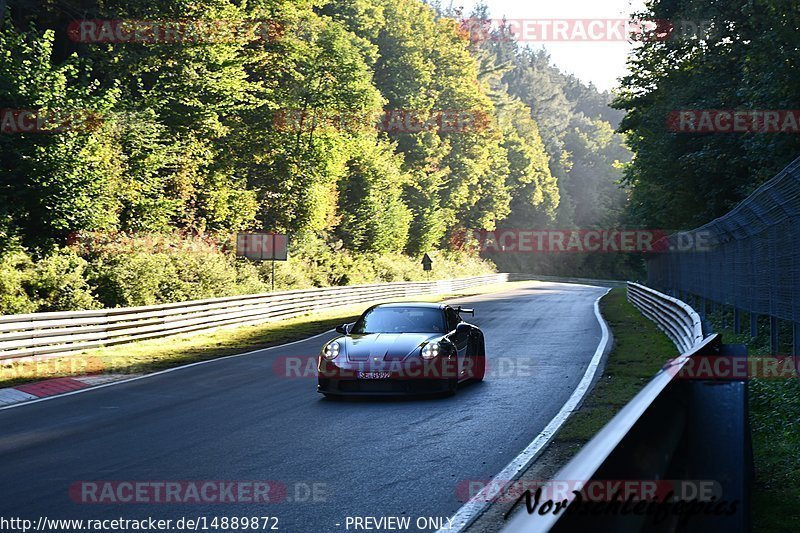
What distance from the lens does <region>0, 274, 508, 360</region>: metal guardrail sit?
1634cm

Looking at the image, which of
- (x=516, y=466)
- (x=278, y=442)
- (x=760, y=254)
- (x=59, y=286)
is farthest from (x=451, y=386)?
(x=59, y=286)

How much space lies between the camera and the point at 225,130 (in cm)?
3575

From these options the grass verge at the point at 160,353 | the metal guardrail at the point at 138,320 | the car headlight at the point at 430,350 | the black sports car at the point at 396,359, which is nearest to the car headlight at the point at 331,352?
the black sports car at the point at 396,359

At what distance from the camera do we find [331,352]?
1195cm

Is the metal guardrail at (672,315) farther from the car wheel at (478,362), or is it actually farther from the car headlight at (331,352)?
the car headlight at (331,352)

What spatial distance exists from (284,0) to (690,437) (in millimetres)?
37593

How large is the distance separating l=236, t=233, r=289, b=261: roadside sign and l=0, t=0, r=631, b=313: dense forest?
0.85 meters

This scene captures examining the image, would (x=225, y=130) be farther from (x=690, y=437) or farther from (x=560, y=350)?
(x=690, y=437)

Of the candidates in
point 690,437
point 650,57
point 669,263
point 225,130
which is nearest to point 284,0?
point 225,130

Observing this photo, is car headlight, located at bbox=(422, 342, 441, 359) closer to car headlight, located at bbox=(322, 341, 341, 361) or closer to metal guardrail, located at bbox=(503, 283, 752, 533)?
car headlight, located at bbox=(322, 341, 341, 361)

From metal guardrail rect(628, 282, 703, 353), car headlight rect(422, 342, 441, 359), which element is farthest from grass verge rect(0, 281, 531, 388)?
metal guardrail rect(628, 282, 703, 353)

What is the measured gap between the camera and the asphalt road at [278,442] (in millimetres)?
6320

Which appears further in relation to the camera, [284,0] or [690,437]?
[284,0]

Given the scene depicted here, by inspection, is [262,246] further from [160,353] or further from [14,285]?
[160,353]
